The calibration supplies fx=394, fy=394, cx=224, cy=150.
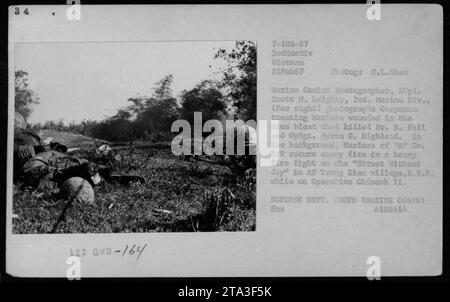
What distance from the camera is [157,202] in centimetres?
154

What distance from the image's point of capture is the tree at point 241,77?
60.5 inches

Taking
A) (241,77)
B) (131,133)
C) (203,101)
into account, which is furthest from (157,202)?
(241,77)

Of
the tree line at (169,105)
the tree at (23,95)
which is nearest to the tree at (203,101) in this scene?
the tree line at (169,105)

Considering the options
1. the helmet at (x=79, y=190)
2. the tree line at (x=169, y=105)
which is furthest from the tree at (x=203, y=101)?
the helmet at (x=79, y=190)

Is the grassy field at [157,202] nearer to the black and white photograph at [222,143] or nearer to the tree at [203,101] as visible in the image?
the black and white photograph at [222,143]

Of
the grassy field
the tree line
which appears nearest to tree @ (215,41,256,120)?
the tree line

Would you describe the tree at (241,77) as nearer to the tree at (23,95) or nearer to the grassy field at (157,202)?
the grassy field at (157,202)

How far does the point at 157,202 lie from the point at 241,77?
23.2 inches

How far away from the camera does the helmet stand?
1520 mm

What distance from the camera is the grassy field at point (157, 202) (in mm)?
1521

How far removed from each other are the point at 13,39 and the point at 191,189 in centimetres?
91

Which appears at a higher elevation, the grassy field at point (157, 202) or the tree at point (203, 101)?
the tree at point (203, 101)
